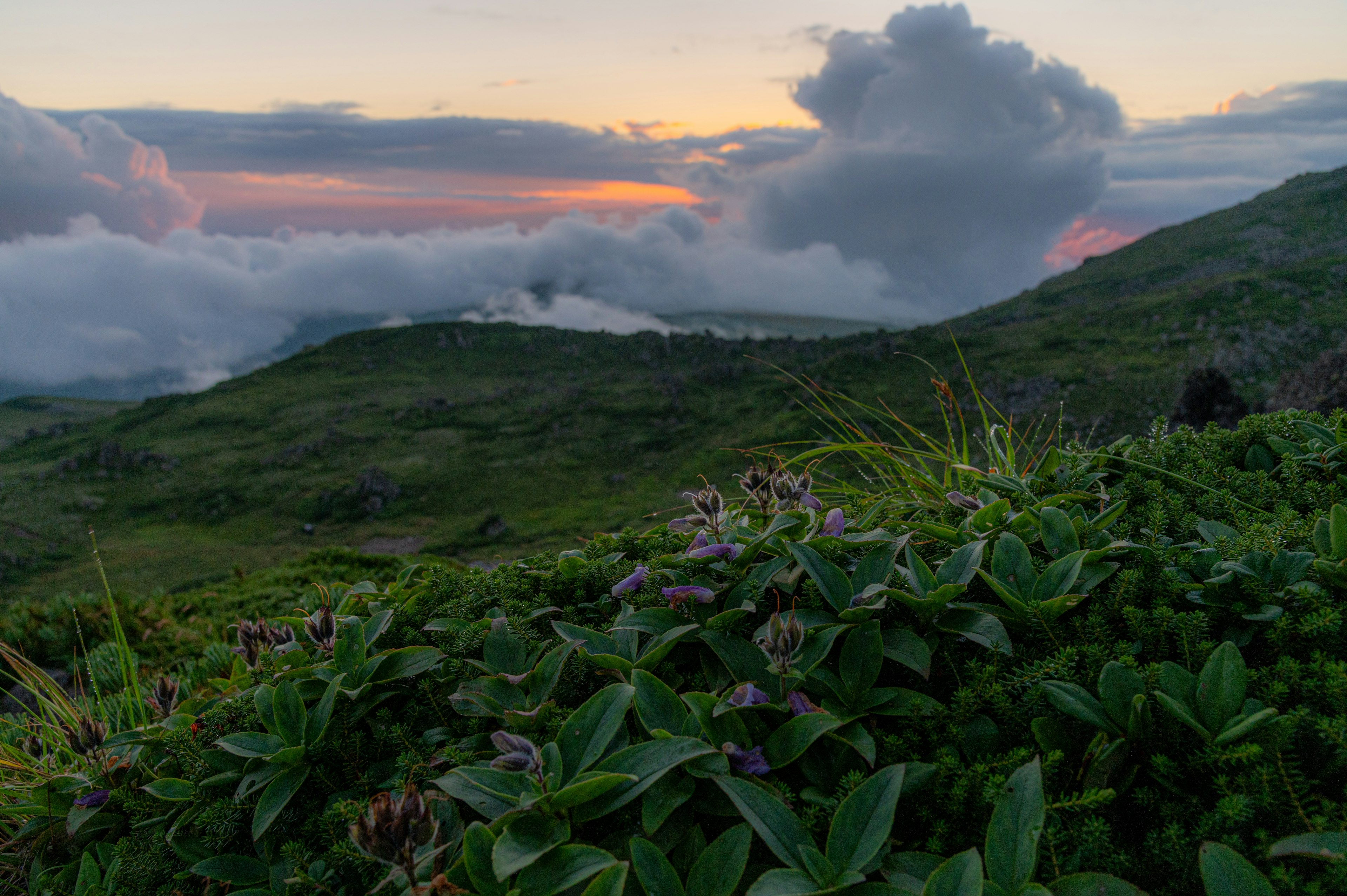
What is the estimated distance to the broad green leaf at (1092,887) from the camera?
183cm

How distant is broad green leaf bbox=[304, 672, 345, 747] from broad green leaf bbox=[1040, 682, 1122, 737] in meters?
2.58

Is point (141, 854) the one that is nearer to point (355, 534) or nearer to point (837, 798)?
point (837, 798)

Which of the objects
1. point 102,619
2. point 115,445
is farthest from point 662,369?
point 102,619

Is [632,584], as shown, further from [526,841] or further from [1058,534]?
[1058,534]

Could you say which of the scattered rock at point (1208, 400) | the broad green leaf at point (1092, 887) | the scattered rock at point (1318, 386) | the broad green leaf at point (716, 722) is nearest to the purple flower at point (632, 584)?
the broad green leaf at point (716, 722)

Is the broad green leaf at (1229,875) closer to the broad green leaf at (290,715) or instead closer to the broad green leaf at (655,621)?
the broad green leaf at (655,621)

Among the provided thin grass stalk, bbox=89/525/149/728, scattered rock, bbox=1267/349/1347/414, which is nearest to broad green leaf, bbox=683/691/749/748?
thin grass stalk, bbox=89/525/149/728

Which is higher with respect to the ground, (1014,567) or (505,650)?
(1014,567)

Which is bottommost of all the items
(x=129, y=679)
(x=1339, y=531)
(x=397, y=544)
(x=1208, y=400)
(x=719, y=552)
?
(x=397, y=544)

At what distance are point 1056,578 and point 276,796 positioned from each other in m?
3.11

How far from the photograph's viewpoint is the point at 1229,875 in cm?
178

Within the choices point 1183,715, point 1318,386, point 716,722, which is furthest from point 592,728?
point 1318,386

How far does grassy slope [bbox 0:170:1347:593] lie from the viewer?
91.2 meters

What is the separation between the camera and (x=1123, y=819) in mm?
2191
